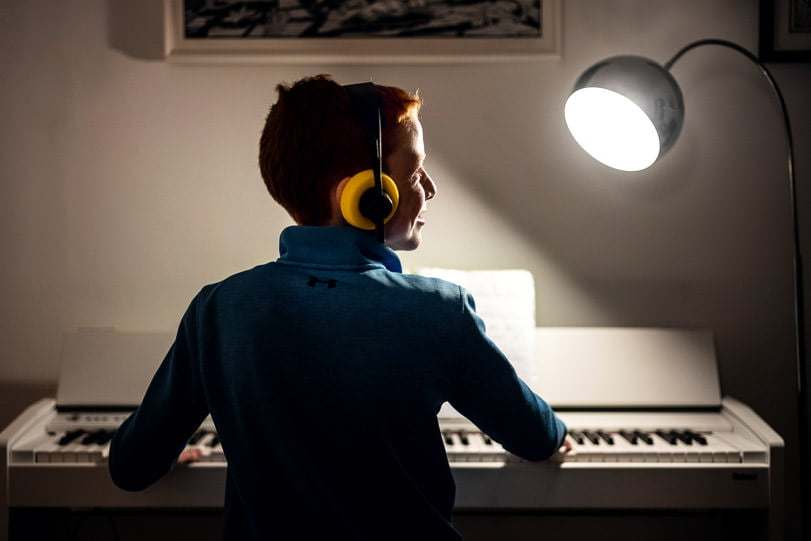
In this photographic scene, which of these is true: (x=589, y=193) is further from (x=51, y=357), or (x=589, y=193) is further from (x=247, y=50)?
(x=51, y=357)

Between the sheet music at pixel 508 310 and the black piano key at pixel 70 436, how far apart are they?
3.06 feet

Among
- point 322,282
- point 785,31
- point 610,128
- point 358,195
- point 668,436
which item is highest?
point 785,31

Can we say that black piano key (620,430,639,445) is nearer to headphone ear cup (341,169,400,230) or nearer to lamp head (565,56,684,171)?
lamp head (565,56,684,171)

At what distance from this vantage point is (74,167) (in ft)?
7.25

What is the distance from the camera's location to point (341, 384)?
87 cm

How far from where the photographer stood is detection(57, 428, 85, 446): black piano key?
1.75 meters

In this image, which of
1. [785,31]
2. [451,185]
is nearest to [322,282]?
[451,185]

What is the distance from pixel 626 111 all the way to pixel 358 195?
3.85ft

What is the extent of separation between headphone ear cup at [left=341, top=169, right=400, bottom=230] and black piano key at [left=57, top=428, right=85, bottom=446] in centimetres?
124

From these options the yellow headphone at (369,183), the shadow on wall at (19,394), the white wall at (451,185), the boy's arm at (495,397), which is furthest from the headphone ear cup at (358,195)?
the shadow on wall at (19,394)

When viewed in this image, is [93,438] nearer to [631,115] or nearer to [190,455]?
[190,455]

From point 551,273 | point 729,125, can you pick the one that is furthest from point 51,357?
point 729,125

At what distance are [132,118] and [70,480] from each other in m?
1.10

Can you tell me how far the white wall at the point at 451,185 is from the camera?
2.19 metres
